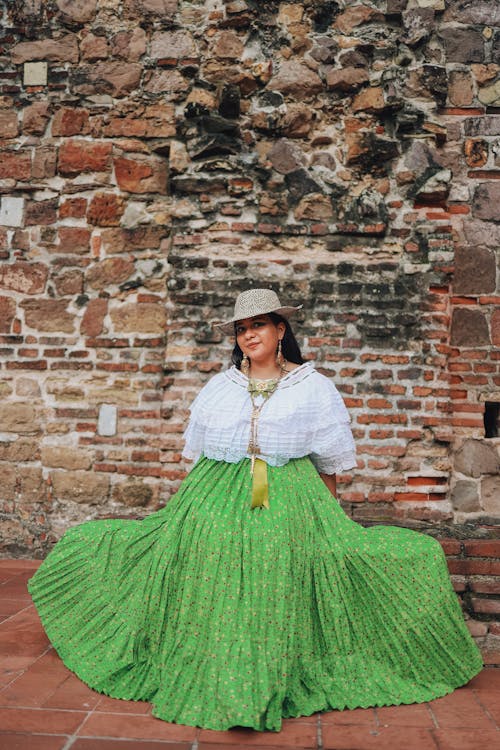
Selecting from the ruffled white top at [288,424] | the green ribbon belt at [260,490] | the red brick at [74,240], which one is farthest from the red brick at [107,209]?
the green ribbon belt at [260,490]

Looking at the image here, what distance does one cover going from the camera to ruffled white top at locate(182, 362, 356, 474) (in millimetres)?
2678

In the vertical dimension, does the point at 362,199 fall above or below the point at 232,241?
above

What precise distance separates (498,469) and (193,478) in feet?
7.05

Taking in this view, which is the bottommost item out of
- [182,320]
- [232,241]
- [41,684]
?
[41,684]

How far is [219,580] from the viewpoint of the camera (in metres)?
2.42

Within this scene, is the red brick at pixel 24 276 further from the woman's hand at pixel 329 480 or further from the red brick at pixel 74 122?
the woman's hand at pixel 329 480

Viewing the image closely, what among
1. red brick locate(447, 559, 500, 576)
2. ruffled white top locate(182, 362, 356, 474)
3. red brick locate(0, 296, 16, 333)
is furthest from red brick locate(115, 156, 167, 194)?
red brick locate(447, 559, 500, 576)

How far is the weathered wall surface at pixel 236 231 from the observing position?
154 inches

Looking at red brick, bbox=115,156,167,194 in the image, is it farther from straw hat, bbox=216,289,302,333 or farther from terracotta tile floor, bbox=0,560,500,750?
terracotta tile floor, bbox=0,560,500,750

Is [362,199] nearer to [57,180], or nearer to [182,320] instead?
[182,320]

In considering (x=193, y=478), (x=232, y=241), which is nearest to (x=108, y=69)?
(x=232, y=241)

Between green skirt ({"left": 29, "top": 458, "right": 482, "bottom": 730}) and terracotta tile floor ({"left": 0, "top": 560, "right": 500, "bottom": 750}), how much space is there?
53mm

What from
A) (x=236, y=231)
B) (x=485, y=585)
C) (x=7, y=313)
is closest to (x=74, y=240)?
(x=7, y=313)

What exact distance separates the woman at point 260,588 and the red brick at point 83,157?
202 centimetres
